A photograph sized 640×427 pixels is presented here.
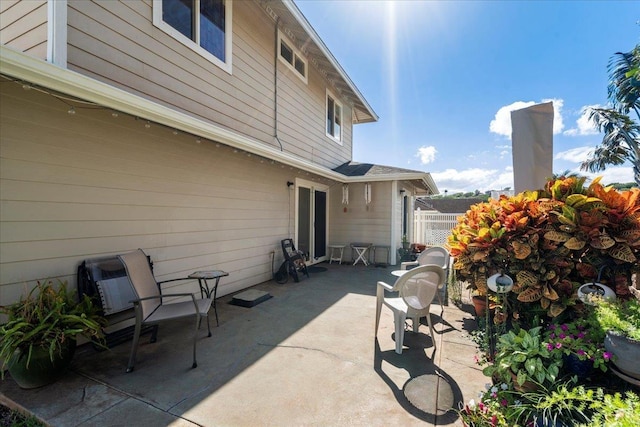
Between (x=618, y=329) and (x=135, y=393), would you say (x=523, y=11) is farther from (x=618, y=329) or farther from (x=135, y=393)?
(x=135, y=393)

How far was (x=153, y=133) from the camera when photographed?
3785mm

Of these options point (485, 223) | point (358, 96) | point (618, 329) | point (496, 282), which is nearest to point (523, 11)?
point (358, 96)

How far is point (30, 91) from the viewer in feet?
8.74

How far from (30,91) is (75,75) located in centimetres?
81

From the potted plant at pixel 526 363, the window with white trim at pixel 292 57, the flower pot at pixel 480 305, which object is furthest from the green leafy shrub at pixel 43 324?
the window with white trim at pixel 292 57

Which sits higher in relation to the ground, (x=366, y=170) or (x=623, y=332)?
(x=366, y=170)

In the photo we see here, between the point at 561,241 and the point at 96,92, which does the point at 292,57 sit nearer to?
the point at 96,92

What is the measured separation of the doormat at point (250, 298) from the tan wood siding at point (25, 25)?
387 centimetres

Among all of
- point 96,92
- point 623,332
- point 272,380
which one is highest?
point 96,92

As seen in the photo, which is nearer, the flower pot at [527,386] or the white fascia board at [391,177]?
the flower pot at [527,386]

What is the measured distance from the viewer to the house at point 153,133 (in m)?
2.63

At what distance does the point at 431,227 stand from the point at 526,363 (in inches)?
446

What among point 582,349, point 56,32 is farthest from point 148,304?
point 582,349

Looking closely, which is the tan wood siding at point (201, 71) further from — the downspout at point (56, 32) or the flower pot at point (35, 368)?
the flower pot at point (35, 368)
